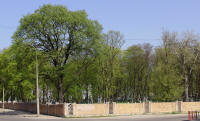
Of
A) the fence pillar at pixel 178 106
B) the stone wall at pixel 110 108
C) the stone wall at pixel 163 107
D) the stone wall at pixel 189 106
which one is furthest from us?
the stone wall at pixel 189 106

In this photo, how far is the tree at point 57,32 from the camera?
136 ft

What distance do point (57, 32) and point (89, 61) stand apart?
657 cm

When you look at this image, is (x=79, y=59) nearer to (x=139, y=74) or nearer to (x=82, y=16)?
(x=82, y=16)

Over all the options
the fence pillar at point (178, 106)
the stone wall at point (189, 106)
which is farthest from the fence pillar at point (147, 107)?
the stone wall at point (189, 106)

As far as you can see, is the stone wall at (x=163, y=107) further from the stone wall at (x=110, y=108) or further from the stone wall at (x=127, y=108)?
the stone wall at (x=127, y=108)

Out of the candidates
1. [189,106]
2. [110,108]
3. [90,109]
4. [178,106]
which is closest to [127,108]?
[110,108]

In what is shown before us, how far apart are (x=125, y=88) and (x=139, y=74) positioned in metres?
7.64

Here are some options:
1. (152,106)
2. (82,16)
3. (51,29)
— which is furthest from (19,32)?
(152,106)

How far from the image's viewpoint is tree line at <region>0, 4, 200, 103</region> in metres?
42.0

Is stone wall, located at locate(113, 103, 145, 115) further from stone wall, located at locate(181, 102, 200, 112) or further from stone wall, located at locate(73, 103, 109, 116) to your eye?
stone wall, located at locate(181, 102, 200, 112)

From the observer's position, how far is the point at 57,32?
42062 mm

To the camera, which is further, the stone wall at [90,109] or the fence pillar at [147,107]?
the fence pillar at [147,107]

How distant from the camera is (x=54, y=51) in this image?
41844mm

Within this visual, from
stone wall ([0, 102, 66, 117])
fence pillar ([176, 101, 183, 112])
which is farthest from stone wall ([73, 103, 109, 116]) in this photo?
fence pillar ([176, 101, 183, 112])
